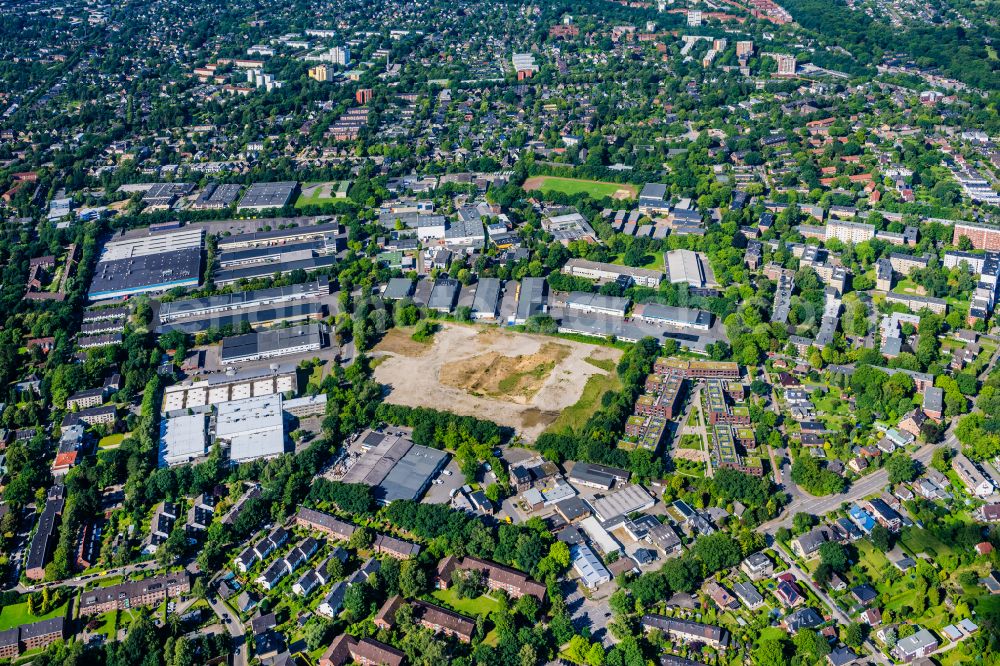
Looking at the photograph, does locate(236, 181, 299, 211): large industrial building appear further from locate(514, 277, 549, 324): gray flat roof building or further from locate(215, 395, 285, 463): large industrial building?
locate(215, 395, 285, 463): large industrial building

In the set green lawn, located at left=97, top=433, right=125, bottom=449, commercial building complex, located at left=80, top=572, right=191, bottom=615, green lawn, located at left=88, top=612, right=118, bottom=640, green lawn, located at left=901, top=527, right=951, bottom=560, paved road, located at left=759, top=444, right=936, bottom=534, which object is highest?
green lawn, located at left=901, top=527, right=951, bottom=560

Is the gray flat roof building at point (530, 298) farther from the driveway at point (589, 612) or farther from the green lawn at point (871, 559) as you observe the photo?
the green lawn at point (871, 559)

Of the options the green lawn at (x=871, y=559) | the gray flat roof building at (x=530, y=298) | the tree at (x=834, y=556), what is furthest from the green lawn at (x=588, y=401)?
the green lawn at (x=871, y=559)

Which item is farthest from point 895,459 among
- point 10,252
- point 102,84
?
point 102,84

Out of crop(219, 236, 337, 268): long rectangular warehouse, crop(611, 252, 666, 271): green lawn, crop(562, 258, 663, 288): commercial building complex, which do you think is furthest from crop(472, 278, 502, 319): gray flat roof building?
crop(219, 236, 337, 268): long rectangular warehouse

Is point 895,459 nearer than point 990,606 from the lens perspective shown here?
No

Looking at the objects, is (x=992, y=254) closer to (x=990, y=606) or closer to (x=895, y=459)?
(x=895, y=459)

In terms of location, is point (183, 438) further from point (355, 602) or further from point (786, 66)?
point (786, 66)

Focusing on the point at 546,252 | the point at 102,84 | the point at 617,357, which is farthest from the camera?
the point at 102,84
